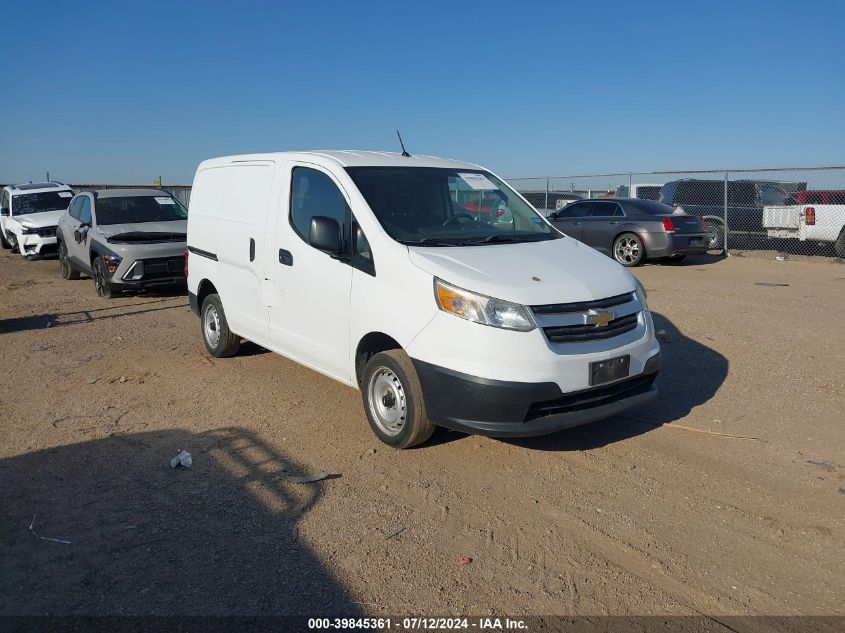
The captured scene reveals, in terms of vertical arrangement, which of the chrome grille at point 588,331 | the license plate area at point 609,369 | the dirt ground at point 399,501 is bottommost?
the dirt ground at point 399,501

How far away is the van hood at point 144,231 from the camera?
11.2m

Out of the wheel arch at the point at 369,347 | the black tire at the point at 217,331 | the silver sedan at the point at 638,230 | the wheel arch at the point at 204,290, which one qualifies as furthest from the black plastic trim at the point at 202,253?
the silver sedan at the point at 638,230

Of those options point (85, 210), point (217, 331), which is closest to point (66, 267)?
point (85, 210)

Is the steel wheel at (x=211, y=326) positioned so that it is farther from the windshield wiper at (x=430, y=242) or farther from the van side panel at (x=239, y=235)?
the windshield wiper at (x=430, y=242)

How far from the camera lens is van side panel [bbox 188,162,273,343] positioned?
6.16 m

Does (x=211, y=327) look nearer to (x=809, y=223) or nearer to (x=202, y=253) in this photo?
(x=202, y=253)

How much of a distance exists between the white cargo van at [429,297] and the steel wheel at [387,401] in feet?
0.04

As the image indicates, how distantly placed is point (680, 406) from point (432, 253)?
259cm

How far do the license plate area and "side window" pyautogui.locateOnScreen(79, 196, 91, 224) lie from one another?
34.3ft

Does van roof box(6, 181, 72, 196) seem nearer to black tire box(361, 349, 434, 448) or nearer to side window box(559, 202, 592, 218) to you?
side window box(559, 202, 592, 218)

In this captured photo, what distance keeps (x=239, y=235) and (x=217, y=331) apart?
1.36m

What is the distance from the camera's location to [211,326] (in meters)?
7.45

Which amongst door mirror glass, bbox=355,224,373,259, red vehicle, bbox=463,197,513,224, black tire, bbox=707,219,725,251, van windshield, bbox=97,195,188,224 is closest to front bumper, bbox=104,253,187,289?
van windshield, bbox=97,195,188,224

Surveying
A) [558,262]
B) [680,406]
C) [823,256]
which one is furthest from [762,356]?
[823,256]
